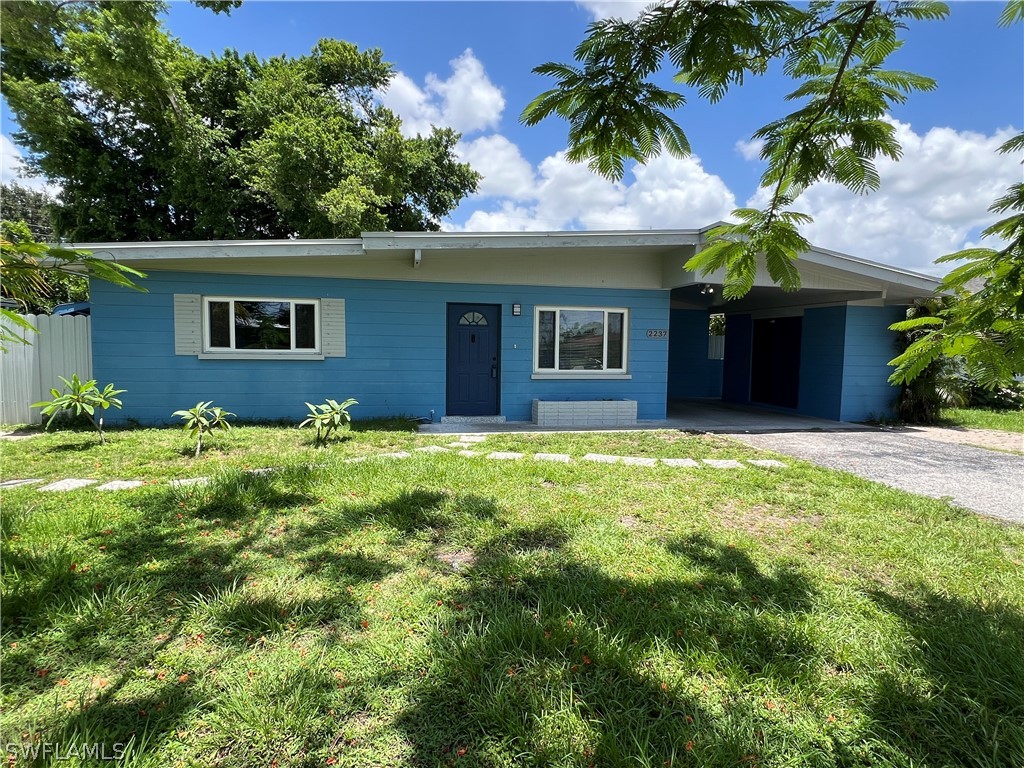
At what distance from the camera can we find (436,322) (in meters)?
8.27

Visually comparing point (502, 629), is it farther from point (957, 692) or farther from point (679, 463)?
point (679, 463)

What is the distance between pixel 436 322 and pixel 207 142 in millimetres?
12188

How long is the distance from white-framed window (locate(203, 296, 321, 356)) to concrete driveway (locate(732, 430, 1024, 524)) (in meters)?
6.97

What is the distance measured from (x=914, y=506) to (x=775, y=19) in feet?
13.1

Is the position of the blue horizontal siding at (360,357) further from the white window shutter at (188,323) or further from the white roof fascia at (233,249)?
the white roof fascia at (233,249)

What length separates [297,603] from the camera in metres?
2.43

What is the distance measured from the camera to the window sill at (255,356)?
302 inches

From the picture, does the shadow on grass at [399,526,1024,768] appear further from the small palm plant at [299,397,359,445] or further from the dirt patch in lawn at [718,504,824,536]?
the small palm plant at [299,397,359,445]

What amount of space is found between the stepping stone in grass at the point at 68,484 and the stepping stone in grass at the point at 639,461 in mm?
5123

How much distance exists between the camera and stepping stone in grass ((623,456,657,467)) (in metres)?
5.45

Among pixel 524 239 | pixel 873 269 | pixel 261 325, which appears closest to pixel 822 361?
pixel 873 269

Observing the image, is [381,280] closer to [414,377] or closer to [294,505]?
[414,377]

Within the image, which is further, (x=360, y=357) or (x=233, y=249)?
(x=360, y=357)

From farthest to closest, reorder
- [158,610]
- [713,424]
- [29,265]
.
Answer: [713,424], [158,610], [29,265]
